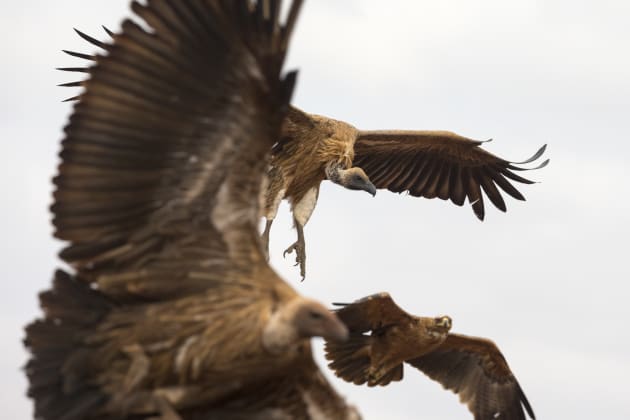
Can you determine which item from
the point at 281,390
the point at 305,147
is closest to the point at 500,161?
the point at 305,147

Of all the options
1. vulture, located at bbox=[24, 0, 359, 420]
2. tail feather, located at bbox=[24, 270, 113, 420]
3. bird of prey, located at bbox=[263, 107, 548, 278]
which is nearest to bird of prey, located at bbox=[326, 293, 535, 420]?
bird of prey, located at bbox=[263, 107, 548, 278]

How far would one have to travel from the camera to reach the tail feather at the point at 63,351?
6484mm

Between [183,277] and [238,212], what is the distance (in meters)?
0.44

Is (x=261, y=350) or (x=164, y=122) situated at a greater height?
(x=164, y=122)

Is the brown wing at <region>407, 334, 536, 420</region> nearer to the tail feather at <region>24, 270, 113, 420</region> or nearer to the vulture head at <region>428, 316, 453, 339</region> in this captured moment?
the vulture head at <region>428, 316, 453, 339</region>

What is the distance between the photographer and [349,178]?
41.4 ft

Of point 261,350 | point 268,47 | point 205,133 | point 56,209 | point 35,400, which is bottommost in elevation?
point 35,400

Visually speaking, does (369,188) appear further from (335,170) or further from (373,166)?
(373,166)

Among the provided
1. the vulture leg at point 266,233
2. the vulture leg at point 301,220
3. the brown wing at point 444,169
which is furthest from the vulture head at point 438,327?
the brown wing at point 444,169

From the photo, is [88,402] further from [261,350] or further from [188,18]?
[188,18]

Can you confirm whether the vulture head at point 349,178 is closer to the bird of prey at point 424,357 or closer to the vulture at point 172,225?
the bird of prey at point 424,357

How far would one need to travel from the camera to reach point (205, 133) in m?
6.50

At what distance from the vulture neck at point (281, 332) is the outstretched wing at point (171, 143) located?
0.44m

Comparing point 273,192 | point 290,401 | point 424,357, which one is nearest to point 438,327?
point 424,357
